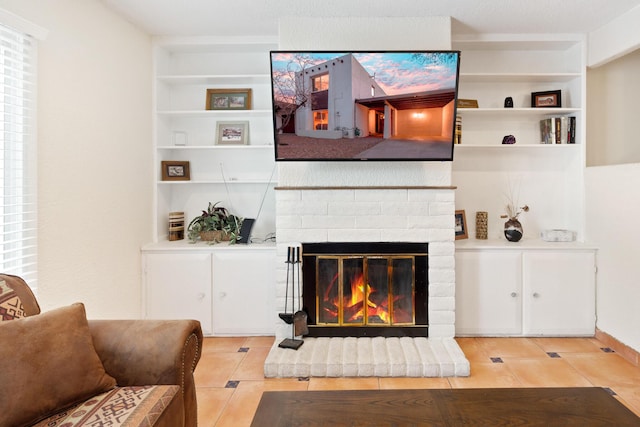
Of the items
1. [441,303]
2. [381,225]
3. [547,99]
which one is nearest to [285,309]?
[381,225]

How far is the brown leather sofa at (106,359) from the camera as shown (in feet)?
4.30

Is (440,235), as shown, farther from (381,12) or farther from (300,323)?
(381,12)

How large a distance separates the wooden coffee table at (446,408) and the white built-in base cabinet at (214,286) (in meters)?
1.75

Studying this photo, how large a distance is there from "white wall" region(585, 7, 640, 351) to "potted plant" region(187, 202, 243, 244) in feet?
9.61

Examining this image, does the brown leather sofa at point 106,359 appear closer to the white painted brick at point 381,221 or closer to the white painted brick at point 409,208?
the white painted brick at point 381,221

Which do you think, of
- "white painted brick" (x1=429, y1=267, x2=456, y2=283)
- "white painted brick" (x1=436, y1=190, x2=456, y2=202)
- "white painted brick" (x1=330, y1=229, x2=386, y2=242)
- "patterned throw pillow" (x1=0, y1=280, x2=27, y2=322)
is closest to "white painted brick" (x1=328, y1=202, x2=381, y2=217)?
"white painted brick" (x1=330, y1=229, x2=386, y2=242)

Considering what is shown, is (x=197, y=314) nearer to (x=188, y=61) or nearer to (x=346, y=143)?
(x=346, y=143)

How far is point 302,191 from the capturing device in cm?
295

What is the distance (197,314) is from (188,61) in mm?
2245

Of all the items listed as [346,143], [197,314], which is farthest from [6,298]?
[346,143]

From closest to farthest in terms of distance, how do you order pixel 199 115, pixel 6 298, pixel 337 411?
pixel 337 411, pixel 6 298, pixel 199 115

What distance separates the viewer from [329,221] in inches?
116


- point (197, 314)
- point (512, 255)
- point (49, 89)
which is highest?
point (49, 89)

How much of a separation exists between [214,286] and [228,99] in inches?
64.8
